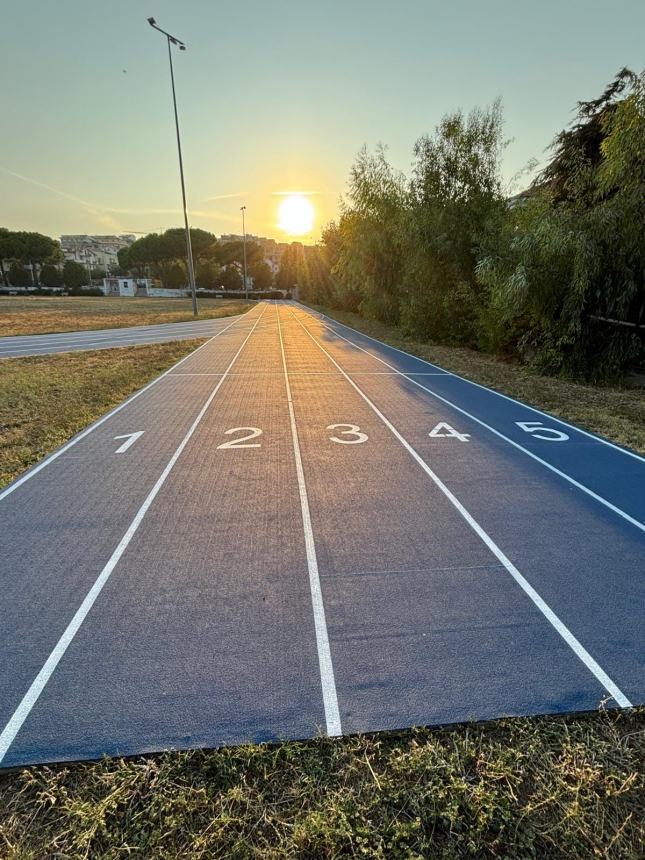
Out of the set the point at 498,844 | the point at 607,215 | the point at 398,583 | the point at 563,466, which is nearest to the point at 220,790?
the point at 498,844

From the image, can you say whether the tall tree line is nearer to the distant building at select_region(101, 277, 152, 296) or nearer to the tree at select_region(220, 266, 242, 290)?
the distant building at select_region(101, 277, 152, 296)

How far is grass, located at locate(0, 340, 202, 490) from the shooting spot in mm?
6738

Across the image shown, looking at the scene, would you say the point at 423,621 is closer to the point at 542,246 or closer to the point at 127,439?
→ the point at 127,439

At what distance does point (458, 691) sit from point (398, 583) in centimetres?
101

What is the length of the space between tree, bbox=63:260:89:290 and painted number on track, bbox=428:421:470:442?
239ft

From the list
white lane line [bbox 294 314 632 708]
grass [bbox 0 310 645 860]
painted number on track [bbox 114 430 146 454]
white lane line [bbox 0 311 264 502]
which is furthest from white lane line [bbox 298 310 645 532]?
white lane line [bbox 0 311 264 502]

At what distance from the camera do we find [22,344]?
17.4 meters

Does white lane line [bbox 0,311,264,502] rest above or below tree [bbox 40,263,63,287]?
below

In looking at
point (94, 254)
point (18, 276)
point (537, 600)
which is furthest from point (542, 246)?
point (94, 254)

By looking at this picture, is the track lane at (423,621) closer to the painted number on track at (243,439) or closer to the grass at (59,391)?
the painted number on track at (243,439)

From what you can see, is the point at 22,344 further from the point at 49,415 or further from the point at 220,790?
the point at 220,790

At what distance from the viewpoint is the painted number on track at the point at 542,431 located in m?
7.21

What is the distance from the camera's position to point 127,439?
22.7 ft

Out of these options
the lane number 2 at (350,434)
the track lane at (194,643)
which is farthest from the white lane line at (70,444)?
the lane number 2 at (350,434)
